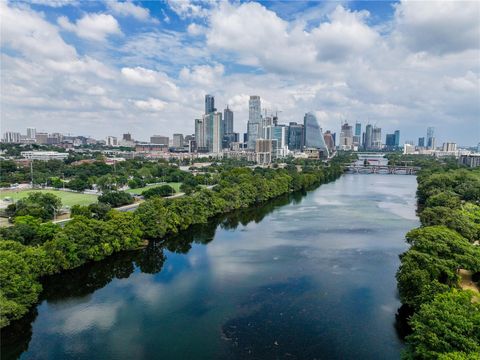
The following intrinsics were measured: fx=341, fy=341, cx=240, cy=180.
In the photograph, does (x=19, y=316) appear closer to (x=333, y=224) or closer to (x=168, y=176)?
(x=333, y=224)

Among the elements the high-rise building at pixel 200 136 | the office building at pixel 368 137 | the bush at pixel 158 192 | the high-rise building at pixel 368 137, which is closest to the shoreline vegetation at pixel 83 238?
the bush at pixel 158 192

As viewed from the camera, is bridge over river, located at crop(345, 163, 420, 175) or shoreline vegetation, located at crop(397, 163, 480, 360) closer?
shoreline vegetation, located at crop(397, 163, 480, 360)

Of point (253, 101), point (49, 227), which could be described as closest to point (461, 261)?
point (49, 227)

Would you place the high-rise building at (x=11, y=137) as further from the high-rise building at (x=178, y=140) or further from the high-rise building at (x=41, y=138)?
the high-rise building at (x=178, y=140)

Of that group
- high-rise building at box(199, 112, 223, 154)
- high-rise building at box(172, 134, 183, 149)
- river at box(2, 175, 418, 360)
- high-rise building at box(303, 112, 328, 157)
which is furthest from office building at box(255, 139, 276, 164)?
high-rise building at box(172, 134, 183, 149)

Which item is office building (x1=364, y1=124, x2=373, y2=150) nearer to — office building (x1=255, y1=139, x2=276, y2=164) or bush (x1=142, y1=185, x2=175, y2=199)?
office building (x1=255, y1=139, x2=276, y2=164)

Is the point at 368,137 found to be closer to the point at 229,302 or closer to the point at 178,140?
the point at 178,140
